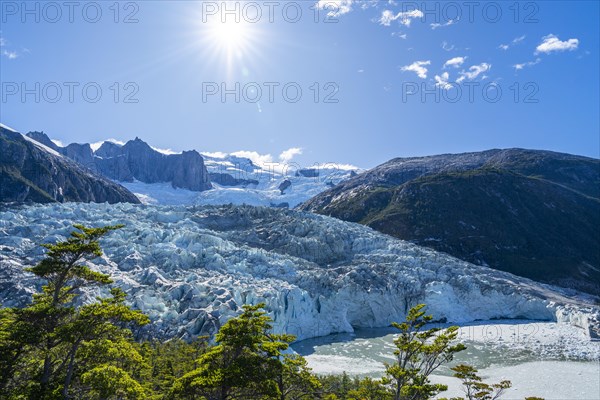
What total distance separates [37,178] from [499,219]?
162 metres

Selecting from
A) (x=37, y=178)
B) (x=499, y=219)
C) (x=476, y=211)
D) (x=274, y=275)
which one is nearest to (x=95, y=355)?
(x=274, y=275)

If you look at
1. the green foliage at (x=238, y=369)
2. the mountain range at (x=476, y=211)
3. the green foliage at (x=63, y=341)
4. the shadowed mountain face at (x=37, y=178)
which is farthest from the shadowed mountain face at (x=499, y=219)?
the green foliage at (x=63, y=341)

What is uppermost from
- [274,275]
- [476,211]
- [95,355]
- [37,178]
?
[37,178]

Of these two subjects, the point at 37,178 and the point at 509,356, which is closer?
the point at 509,356

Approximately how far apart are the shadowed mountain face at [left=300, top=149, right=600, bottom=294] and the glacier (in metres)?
34.3

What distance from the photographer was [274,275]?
64.2 metres

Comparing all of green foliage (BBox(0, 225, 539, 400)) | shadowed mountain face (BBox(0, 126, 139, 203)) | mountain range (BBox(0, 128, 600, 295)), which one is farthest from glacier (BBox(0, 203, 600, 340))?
shadowed mountain face (BBox(0, 126, 139, 203))

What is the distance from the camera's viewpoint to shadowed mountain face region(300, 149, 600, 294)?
402ft

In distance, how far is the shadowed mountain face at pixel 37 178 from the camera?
13938 centimetres

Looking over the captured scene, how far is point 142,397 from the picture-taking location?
49.4 feet

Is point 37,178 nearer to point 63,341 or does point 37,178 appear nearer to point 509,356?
point 509,356

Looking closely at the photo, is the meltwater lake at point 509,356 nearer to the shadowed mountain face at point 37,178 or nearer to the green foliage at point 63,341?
the green foliage at point 63,341

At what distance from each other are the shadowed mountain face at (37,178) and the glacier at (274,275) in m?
61.7

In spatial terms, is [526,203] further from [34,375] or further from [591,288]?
[34,375]
